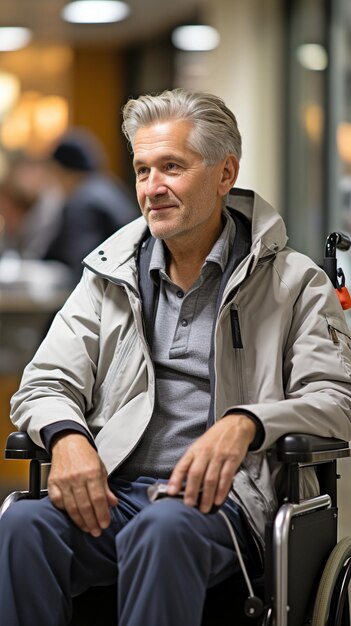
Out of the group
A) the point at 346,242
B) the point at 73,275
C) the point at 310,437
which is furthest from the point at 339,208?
the point at 310,437

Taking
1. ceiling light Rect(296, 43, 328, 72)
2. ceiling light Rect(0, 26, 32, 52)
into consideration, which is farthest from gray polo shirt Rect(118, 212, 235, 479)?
ceiling light Rect(0, 26, 32, 52)

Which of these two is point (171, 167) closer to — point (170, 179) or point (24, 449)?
point (170, 179)

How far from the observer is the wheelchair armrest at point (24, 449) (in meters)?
1.89

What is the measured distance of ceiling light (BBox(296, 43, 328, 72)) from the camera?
5.64 m

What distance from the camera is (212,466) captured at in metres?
1.72

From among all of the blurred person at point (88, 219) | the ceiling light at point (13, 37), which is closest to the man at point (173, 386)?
the blurred person at point (88, 219)

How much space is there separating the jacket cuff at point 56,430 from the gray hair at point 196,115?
0.54 m

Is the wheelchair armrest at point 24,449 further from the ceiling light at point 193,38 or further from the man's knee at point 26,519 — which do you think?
the ceiling light at point 193,38

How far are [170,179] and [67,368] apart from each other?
0.39m

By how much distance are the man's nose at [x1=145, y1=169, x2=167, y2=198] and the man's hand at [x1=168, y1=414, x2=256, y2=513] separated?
0.47 metres

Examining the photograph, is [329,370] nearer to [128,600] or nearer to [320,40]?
[128,600]

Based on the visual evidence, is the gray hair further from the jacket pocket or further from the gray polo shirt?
the jacket pocket

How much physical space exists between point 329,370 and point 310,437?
0.17 metres

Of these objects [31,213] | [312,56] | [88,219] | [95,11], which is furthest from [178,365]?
[95,11]
